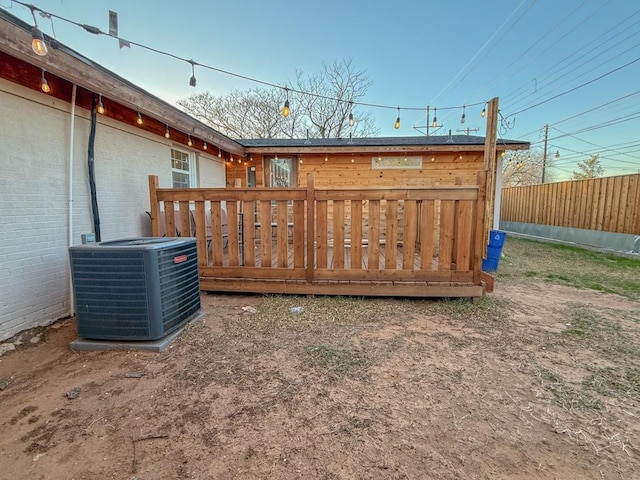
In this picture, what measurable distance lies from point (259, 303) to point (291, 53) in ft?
31.7

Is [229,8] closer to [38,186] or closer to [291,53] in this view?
[291,53]

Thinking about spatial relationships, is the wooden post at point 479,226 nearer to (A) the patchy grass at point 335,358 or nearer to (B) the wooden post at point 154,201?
(A) the patchy grass at point 335,358

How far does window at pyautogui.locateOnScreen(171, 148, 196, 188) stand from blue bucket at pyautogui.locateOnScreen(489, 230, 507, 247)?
229 inches

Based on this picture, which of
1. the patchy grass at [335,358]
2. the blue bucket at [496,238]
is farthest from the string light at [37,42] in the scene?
the blue bucket at [496,238]

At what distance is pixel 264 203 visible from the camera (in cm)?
375

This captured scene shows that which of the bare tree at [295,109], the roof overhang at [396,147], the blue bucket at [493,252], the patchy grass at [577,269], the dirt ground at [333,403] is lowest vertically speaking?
the dirt ground at [333,403]

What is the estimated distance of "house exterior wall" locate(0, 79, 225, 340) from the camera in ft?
8.59

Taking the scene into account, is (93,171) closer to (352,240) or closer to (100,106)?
(100,106)

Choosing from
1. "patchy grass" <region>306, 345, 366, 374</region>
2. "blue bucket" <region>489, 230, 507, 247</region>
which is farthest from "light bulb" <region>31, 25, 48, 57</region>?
"blue bucket" <region>489, 230, 507, 247</region>

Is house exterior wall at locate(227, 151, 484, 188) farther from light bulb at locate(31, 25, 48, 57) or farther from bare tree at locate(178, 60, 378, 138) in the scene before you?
bare tree at locate(178, 60, 378, 138)

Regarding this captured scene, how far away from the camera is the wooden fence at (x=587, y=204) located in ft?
23.6

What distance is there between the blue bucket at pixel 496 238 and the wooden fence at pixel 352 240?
1813 millimetres

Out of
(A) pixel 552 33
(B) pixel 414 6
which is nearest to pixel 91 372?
(B) pixel 414 6

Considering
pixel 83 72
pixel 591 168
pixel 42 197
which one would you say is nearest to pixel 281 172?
pixel 83 72
